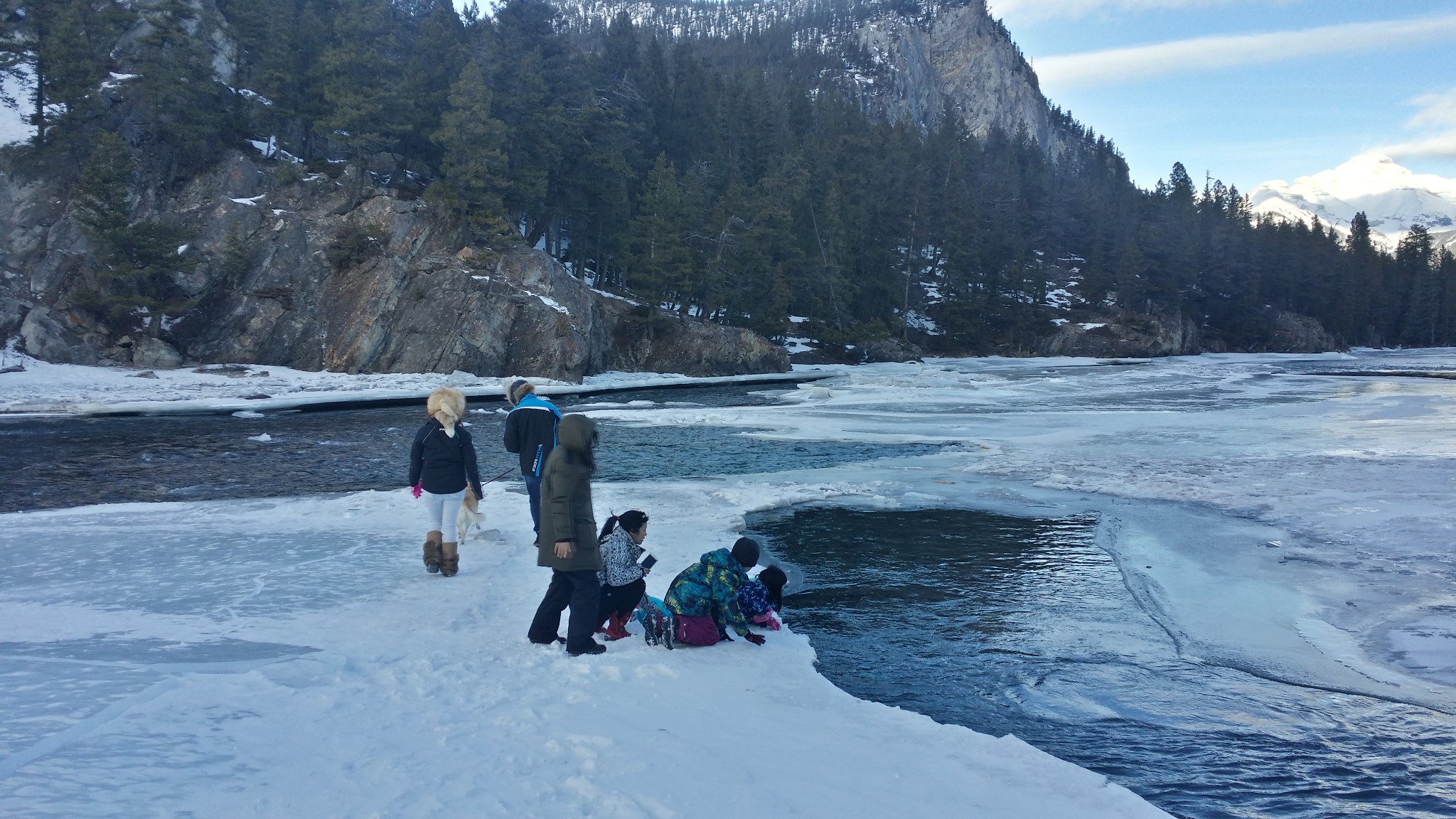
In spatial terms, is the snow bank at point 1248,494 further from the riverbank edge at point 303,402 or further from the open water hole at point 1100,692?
the riverbank edge at point 303,402

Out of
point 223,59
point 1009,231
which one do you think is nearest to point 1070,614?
point 223,59

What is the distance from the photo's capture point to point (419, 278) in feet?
143

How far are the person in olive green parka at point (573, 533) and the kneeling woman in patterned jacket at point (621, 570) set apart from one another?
0.19m

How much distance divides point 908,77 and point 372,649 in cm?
19429

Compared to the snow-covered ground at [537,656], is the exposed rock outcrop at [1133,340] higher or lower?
higher

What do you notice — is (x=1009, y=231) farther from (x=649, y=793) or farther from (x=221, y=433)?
(x=649, y=793)

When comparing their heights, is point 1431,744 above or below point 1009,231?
below

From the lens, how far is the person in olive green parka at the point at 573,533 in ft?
19.1

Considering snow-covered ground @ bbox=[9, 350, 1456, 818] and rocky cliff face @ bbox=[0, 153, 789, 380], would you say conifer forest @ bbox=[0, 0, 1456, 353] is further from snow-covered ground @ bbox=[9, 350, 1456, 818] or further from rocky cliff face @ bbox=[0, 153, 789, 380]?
snow-covered ground @ bbox=[9, 350, 1456, 818]

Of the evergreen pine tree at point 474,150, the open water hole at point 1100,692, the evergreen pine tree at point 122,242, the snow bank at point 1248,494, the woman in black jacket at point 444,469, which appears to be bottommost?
the open water hole at point 1100,692

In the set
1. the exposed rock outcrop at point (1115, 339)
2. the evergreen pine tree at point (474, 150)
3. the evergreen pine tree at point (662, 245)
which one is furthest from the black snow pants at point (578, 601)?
the exposed rock outcrop at point (1115, 339)

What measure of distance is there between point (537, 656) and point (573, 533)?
97 centimetres

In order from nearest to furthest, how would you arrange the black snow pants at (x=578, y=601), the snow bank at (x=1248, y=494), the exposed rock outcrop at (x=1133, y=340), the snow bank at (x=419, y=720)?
the snow bank at (x=419, y=720)
the black snow pants at (x=578, y=601)
the snow bank at (x=1248, y=494)
the exposed rock outcrop at (x=1133, y=340)

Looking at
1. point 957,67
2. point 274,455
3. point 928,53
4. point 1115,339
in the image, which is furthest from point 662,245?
point 928,53
